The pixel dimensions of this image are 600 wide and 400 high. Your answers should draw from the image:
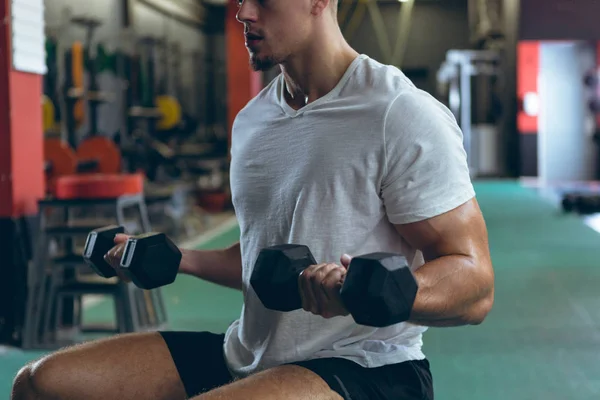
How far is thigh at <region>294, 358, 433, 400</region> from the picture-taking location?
1131mm

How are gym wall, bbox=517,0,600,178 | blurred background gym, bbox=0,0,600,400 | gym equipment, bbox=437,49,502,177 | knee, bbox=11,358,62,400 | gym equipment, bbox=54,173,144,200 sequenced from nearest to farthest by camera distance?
knee, bbox=11,358,62,400
blurred background gym, bbox=0,0,600,400
gym equipment, bbox=54,173,144,200
gym wall, bbox=517,0,600,178
gym equipment, bbox=437,49,502,177

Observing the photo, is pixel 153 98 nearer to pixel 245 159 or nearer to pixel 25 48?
pixel 25 48

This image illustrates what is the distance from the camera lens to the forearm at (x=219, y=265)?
1.42 meters

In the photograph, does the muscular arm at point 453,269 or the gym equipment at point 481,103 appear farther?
the gym equipment at point 481,103

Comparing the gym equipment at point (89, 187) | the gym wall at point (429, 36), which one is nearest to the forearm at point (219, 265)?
the gym equipment at point (89, 187)

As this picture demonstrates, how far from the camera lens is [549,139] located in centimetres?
1263

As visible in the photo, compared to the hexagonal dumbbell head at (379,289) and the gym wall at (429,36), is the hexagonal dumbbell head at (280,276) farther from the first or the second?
the gym wall at (429,36)

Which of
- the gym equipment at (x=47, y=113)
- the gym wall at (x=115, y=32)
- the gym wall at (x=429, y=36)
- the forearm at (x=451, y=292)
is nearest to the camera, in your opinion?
the forearm at (x=451, y=292)

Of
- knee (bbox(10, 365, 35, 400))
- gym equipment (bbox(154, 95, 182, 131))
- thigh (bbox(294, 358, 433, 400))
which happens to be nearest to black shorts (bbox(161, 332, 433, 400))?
thigh (bbox(294, 358, 433, 400))

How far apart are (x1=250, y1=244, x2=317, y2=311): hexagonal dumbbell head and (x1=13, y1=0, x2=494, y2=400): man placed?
111 millimetres

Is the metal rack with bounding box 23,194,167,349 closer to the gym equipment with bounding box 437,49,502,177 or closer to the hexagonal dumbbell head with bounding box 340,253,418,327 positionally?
the hexagonal dumbbell head with bounding box 340,253,418,327

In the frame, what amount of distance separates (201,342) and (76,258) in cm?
218

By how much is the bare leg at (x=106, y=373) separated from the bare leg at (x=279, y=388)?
222 millimetres

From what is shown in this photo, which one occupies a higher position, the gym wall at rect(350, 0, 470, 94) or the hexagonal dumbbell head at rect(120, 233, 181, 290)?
the gym wall at rect(350, 0, 470, 94)
